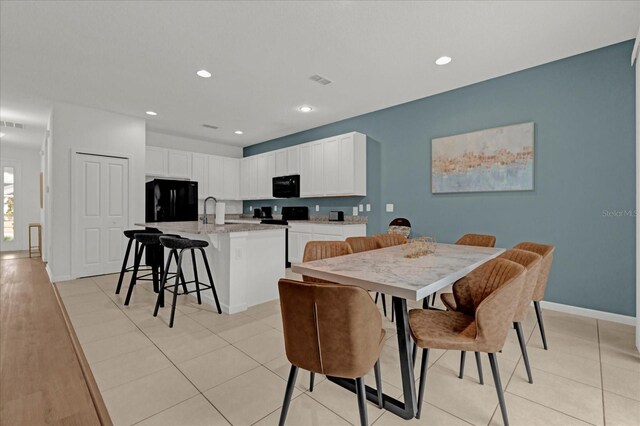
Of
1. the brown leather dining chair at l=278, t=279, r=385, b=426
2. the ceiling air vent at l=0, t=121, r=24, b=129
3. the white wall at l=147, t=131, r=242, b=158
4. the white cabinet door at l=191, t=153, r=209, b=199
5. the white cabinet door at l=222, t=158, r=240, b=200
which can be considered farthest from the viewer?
the white cabinet door at l=222, t=158, r=240, b=200

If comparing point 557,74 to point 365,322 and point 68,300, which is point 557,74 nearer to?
point 365,322

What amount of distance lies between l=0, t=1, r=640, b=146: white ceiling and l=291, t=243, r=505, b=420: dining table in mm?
1999

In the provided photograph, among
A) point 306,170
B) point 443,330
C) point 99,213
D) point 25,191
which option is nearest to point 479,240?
point 443,330

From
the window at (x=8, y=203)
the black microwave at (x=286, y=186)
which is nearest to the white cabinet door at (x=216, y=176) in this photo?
the black microwave at (x=286, y=186)

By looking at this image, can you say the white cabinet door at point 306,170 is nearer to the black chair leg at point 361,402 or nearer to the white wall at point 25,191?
the black chair leg at point 361,402

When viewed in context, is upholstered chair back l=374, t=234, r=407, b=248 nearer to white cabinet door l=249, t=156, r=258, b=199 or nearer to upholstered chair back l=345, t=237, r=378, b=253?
upholstered chair back l=345, t=237, r=378, b=253

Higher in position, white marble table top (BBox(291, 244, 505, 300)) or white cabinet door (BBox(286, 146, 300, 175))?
white cabinet door (BBox(286, 146, 300, 175))

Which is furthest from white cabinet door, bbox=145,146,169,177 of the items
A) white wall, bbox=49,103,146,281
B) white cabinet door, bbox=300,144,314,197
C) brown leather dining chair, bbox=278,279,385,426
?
brown leather dining chair, bbox=278,279,385,426

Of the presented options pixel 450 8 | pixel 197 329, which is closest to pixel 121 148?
pixel 197 329

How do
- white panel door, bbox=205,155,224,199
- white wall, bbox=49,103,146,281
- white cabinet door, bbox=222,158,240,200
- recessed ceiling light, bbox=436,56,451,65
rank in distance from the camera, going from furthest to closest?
white cabinet door, bbox=222,158,240,200 → white panel door, bbox=205,155,224,199 → white wall, bbox=49,103,146,281 → recessed ceiling light, bbox=436,56,451,65

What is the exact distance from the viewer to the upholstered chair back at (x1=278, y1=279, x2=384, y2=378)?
1190mm

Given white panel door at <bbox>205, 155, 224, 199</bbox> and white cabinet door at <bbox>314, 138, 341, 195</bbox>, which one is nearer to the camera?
white cabinet door at <bbox>314, 138, 341, 195</bbox>

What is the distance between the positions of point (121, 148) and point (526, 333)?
6.00 meters

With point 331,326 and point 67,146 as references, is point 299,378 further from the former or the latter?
point 67,146
